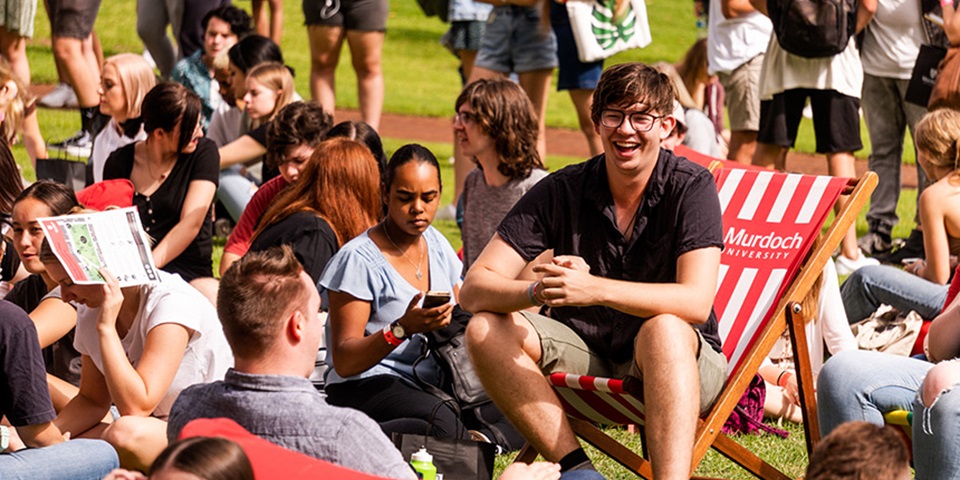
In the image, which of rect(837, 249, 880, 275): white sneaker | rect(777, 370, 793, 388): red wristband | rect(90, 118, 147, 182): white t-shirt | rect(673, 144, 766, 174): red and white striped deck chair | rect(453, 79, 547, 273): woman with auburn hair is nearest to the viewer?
rect(777, 370, 793, 388): red wristband

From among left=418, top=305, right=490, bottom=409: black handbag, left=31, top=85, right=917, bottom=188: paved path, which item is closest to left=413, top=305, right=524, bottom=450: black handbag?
left=418, top=305, right=490, bottom=409: black handbag

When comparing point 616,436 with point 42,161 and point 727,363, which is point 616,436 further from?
point 42,161

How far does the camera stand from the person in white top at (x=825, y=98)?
26.8ft

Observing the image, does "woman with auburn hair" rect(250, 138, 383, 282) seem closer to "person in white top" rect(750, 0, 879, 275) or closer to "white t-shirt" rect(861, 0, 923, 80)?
"person in white top" rect(750, 0, 879, 275)

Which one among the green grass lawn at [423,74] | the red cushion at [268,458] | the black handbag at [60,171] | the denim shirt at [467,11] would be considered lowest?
the green grass lawn at [423,74]

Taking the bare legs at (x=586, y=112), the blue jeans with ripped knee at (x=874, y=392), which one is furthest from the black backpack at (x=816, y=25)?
the blue jeans with ripped knee at (x=874, y=392)

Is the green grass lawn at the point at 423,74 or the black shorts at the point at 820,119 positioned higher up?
the black shorts at the point at 820,119

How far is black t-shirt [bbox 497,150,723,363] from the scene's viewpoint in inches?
181

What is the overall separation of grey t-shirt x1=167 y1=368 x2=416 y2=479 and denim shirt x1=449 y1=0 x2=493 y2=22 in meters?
7.46

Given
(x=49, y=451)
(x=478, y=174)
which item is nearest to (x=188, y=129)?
(x=478, y=174)

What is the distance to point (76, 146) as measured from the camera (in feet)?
33.5

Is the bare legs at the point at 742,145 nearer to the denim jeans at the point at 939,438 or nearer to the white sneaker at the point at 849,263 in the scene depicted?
the white sneaker at the point at 849,263

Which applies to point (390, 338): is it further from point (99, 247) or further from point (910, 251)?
point (910, 251)

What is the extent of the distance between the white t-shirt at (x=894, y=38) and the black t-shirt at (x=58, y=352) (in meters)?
5.48
